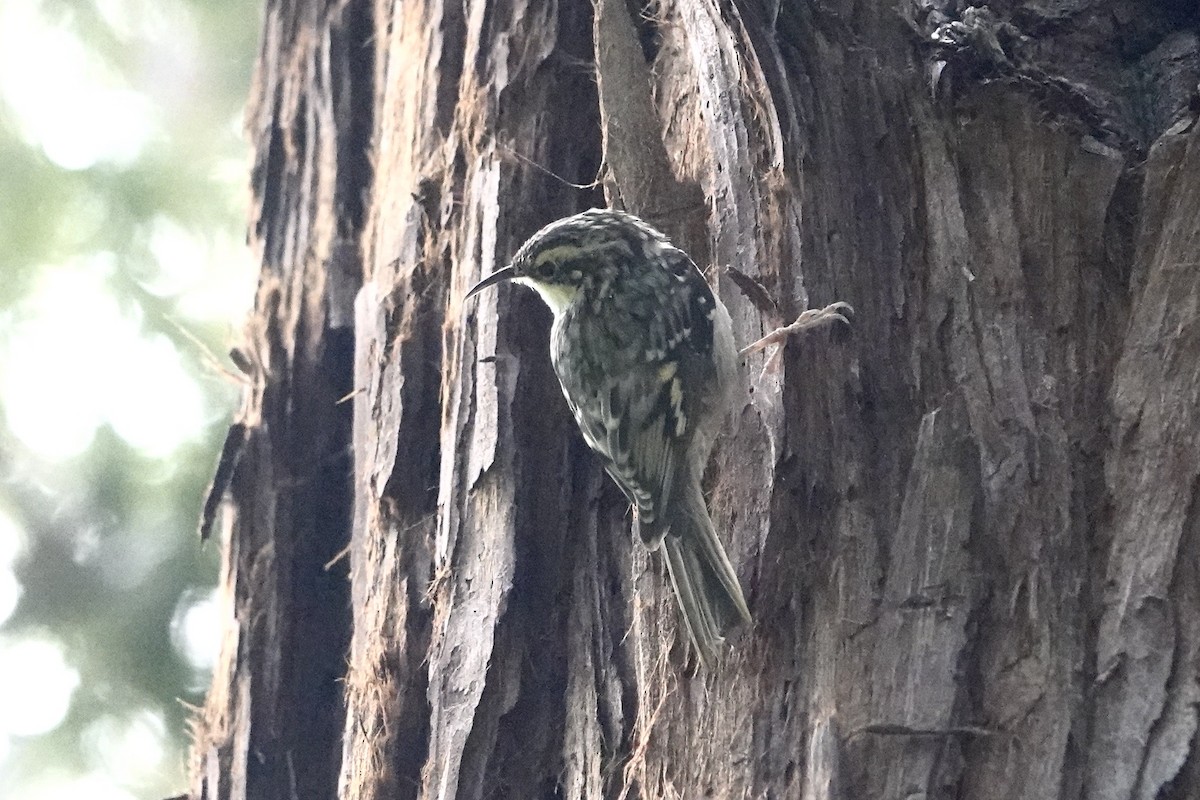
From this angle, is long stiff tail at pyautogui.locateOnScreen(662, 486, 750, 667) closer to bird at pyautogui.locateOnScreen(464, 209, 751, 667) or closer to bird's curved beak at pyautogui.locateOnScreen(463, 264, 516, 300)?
bird at pyautogui.locateOnScreen(464, 209, 751, 667)

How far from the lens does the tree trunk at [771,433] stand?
77.4 inches

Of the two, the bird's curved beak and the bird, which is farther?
the bird's curved beak

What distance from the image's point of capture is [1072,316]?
2211 mm

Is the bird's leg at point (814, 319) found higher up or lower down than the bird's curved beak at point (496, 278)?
lower down

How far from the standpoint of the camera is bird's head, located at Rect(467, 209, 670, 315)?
2721 millimetres

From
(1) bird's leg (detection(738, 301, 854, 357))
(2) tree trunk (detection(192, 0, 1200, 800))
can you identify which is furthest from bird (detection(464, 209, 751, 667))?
(1) bird's leg (detection(738, 301, 854, 357))

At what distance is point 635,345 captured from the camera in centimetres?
288

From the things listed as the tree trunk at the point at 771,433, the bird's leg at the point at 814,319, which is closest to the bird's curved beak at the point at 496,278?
the tree trunk at the point at 771,433

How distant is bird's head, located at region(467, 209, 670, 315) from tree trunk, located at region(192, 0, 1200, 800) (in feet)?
0.34

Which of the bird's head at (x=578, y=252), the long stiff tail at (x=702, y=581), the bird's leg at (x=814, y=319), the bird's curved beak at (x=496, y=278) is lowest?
the long stiff tail at (x=702, y=581)

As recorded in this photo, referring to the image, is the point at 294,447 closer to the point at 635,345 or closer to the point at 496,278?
the point at 496,278

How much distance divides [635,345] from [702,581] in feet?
2.68

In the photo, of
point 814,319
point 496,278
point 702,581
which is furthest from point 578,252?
point 702,581

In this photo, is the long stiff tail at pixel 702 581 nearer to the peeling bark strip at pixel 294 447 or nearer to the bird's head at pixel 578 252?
the bird's head at pixel 578 252
